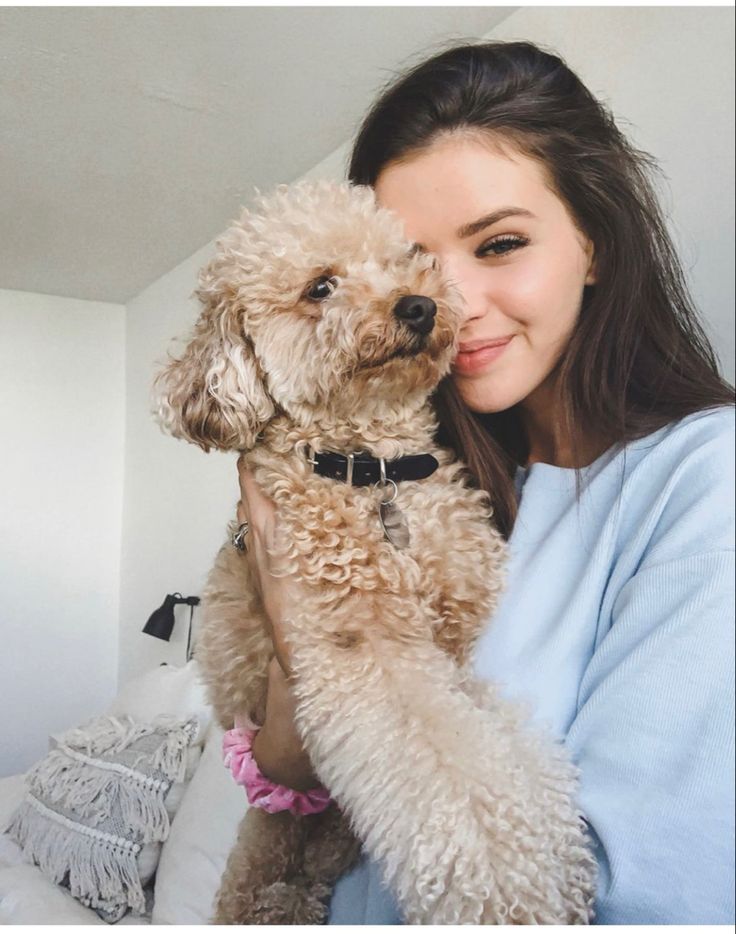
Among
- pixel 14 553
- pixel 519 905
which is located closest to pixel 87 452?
pixel 14 553

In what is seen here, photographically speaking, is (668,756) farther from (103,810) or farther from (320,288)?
(103,810)

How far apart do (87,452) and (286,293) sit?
1655mm

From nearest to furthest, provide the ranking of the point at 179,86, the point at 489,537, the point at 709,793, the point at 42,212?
the point at 709,793 → the point at 489,537 → the point at 179,86 → the point at 42,212

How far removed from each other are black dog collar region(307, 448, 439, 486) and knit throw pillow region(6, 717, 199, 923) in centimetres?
186

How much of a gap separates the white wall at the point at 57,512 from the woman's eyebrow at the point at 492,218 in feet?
4.98

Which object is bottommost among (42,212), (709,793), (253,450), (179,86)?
(709,793)

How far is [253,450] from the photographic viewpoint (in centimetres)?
115

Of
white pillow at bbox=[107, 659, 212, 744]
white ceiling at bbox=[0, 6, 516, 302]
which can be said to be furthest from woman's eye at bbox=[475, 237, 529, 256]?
white pillow at bbox=[107, 659, 212, 744]

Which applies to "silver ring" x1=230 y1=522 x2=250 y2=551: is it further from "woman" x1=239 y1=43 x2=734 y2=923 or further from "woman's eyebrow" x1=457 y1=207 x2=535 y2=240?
"woman's eyebrow" x1=457 y1=207 x2=535 y2=240

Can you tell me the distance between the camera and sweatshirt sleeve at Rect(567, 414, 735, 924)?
2.25ft

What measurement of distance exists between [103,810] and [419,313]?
2136 mm

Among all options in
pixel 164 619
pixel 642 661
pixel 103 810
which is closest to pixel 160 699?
pixel 164 619

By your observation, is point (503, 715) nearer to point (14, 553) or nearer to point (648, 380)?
point (648, 380)

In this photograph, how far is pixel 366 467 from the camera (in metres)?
1.06
